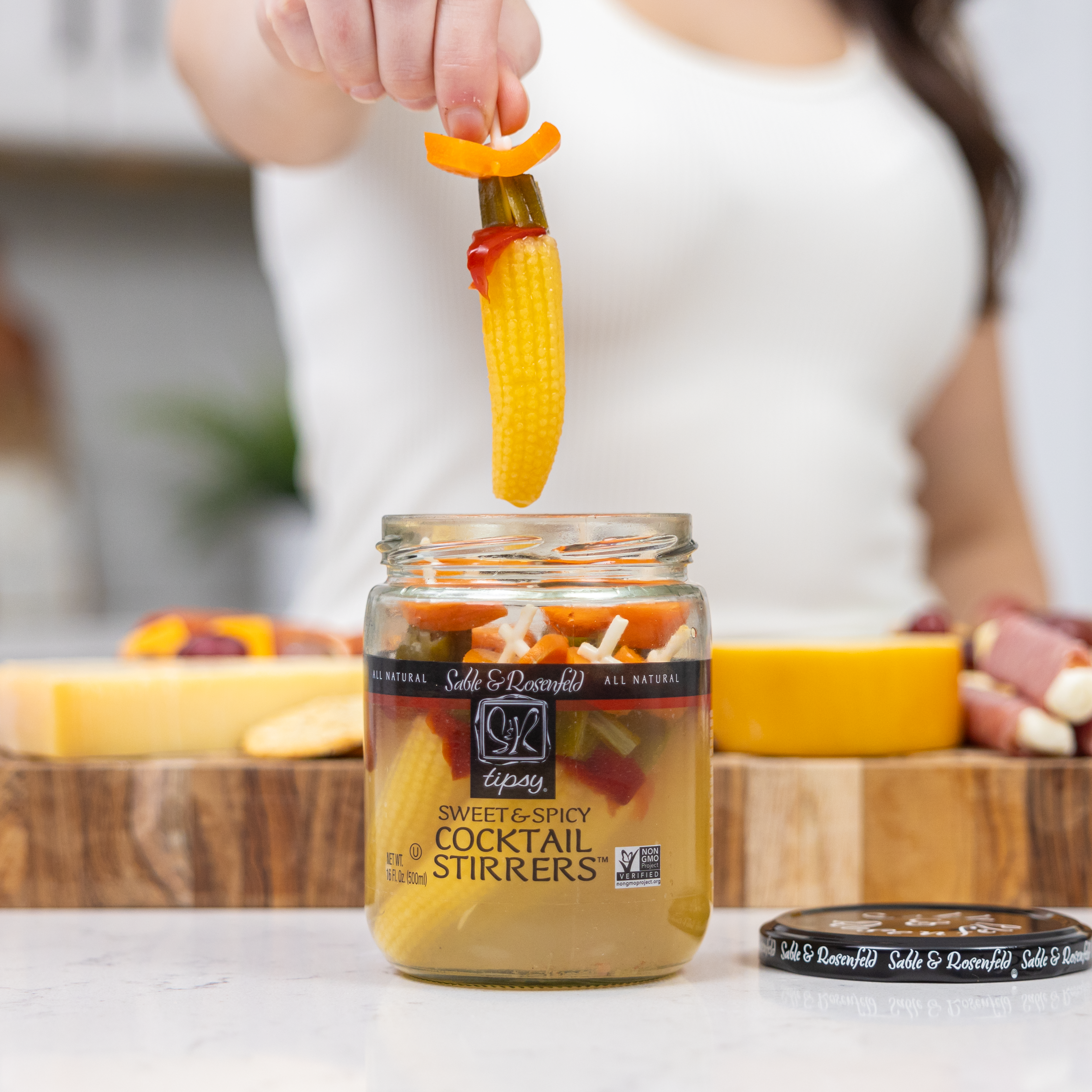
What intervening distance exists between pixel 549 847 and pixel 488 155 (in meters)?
0.24

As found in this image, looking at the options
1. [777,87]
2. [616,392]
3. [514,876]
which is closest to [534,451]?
[514,876]

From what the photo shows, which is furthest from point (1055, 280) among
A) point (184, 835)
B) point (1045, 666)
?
point (184, 835)

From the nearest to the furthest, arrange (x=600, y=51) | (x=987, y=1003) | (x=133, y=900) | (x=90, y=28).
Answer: (x=987, y=1003)
(x=133, y=900)
(x=600, y=51)
(x=90, y=28)

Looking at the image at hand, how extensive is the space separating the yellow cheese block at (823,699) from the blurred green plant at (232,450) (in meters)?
2.06

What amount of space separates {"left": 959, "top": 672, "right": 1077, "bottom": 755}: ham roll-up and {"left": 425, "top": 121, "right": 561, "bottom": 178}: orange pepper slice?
39cm

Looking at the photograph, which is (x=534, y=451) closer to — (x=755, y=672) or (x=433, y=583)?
(x=433, y=583)

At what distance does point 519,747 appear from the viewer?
0.49 meters

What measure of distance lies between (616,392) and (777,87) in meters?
0.33

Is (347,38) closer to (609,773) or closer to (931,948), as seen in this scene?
(609,773)

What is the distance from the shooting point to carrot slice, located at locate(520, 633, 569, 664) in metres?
0.49

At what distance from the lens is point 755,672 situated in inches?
28.0

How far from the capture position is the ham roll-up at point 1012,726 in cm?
69

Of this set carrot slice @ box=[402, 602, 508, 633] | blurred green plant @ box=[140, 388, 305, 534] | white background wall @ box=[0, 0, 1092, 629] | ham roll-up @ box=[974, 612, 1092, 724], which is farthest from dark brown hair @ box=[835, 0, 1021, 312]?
blurred green plant @ box=[140, 388, 305, 534]

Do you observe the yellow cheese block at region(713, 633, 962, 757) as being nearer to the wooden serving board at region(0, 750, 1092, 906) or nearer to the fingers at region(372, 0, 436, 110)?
the wooden serving board at region(0, 750, 1092, 906)
